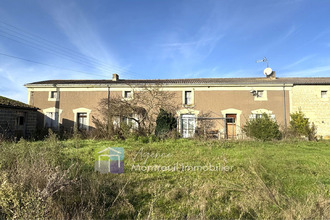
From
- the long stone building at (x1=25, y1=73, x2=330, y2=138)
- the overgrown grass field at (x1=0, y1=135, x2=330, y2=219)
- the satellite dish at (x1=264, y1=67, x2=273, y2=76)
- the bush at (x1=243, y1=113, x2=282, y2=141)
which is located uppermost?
the satellite dish at (x1=264, y1=67, x2=273, y2=76)

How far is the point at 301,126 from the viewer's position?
486 inches

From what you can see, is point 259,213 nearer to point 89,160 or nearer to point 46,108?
point 89,160

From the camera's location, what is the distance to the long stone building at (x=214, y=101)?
1355cm

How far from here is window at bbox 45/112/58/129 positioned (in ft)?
46.9

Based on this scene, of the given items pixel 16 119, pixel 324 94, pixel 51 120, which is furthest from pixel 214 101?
pixel 16 119

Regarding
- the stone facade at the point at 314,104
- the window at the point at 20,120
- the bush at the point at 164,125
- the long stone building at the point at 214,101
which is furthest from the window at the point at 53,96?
the stone facade at the point at 314,104

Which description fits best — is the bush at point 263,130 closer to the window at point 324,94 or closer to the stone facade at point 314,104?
the stone facade at point 314,104

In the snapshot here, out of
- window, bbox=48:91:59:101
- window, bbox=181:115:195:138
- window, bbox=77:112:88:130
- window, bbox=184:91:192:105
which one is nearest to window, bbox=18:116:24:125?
window, bbox=48:91:59:101

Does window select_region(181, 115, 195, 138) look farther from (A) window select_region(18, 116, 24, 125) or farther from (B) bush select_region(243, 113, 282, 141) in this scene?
(A) window select_region(18, 116, 24, 125)

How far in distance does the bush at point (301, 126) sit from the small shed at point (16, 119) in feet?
60.3

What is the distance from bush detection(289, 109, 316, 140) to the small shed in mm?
18375

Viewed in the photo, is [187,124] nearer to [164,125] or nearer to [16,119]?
[164,125]

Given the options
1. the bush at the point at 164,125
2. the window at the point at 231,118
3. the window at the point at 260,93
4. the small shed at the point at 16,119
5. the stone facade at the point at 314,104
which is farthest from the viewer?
the window at the point at 260,93

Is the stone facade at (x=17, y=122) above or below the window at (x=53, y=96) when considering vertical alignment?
below
